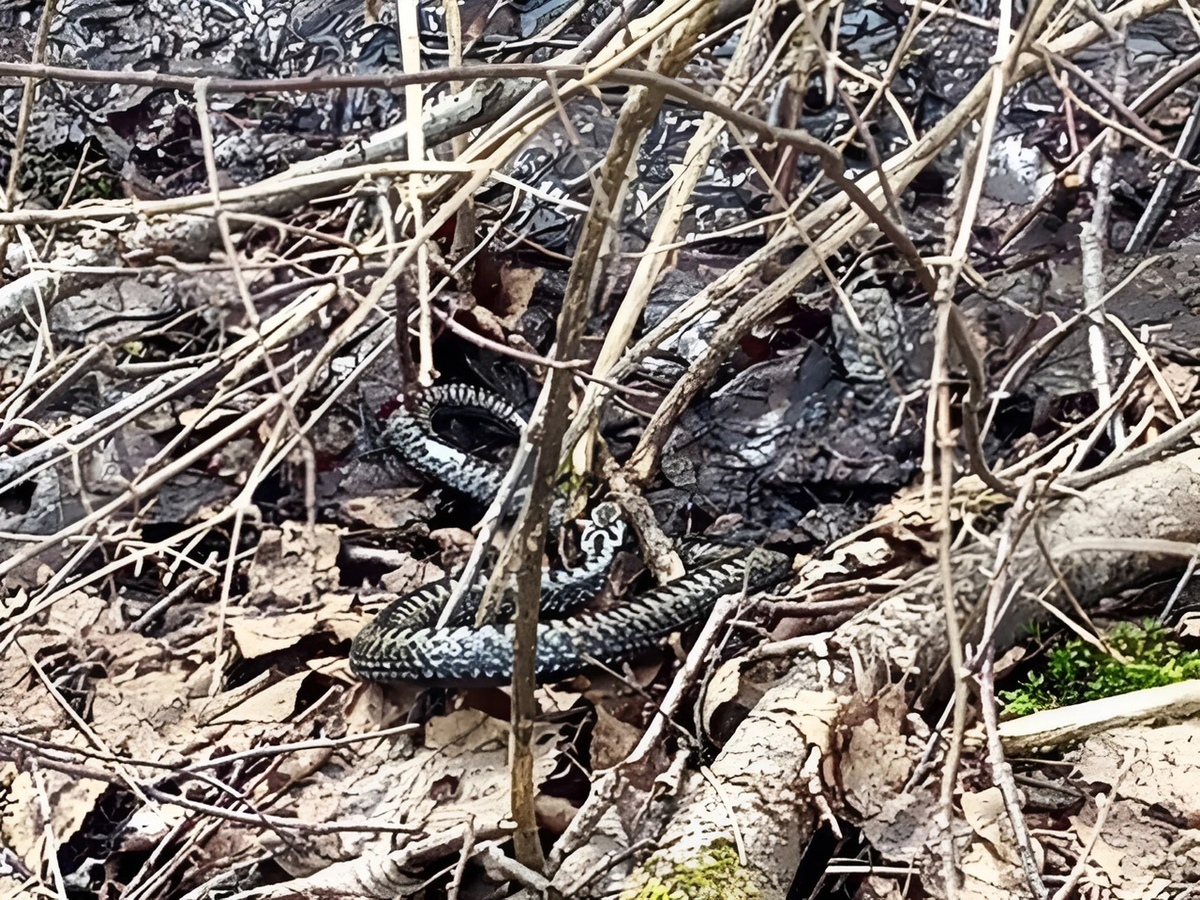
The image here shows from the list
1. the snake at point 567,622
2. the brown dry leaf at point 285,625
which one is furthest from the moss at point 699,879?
the brown dry leaf at point 285,625

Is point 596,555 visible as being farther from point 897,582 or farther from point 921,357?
point 921,357

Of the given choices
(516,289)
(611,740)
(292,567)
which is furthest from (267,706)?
(516,289)

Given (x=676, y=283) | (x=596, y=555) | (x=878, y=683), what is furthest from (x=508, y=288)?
(x=878, y=683)

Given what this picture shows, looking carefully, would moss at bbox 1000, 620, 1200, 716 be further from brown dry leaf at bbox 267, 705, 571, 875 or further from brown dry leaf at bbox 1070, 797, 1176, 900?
brown dry leaf at bbox 267, 705, 571, 875

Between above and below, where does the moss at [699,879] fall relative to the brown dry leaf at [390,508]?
above

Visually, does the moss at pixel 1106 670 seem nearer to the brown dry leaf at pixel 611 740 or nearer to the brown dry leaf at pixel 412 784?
the brown dry leaf at pixel 611 740
